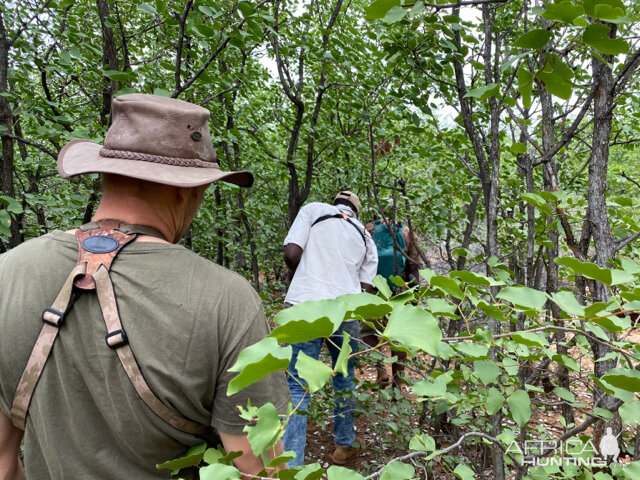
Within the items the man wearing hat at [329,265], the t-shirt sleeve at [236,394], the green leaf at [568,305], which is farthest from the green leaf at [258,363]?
the man wearing hat at [329,265]

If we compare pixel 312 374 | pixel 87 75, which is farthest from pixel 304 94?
pixel 312 374

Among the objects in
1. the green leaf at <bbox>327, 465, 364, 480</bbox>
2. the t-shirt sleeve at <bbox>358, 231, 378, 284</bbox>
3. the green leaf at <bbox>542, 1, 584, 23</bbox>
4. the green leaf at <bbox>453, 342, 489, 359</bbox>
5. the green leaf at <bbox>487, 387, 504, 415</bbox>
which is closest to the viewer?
the green leaf at <bbox>327, 465, 364, 480</bbox>

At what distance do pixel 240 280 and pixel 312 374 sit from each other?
24.0 inches

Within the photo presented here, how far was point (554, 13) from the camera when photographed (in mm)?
911

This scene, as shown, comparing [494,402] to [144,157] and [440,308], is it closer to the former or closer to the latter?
[440,308]

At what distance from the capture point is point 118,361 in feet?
3.10

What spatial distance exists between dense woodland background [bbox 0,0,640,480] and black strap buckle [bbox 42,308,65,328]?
86 centimetres

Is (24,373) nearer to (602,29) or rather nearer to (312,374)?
(312,374)

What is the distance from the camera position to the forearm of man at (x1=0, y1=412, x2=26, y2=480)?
1.05m

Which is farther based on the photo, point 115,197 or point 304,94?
point 304,94

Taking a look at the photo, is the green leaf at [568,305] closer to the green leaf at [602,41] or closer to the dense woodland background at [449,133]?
the dense woodland background at [449,133]

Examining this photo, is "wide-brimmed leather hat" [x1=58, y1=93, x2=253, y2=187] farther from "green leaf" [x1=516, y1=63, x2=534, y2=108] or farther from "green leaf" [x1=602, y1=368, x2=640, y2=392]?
"green leaf" [x1=602, y1=368, x2=640, y2=392]

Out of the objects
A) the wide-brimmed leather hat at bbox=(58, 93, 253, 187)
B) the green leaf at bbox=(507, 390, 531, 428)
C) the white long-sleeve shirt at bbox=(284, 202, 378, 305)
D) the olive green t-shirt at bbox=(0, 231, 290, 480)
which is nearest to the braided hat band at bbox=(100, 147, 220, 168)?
the wide-brimmed leather hat at bbox=(58, 93, 253, 187)

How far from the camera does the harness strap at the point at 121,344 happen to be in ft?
3.07
